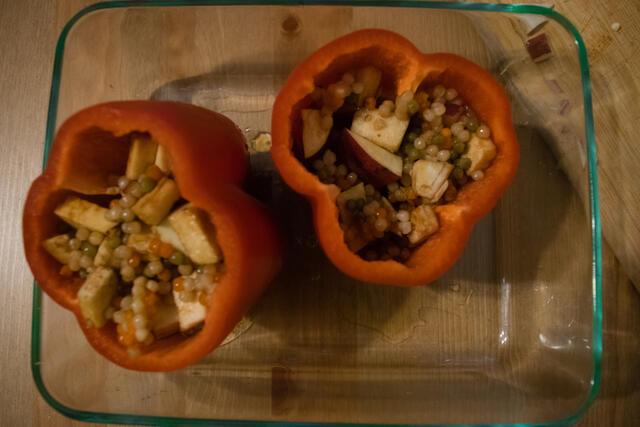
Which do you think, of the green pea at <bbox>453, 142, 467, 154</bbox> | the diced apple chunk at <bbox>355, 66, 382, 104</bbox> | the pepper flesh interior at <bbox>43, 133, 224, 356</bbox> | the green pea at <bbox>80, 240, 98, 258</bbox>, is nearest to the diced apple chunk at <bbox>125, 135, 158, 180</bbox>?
the pepper flesh interior at <bbox>43, 133, 224, 356</bbox>

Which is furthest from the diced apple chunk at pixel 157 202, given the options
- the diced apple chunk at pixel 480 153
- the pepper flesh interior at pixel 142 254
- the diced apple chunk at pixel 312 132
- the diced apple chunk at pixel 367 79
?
the diced apple chunk at pixel 480 153

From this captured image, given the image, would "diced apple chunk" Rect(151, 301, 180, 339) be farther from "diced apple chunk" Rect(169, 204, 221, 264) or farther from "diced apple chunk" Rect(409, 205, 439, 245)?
"diced apple chunk" Rect(409, 205, 439, 245)

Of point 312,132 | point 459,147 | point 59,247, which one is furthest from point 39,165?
point 459,147

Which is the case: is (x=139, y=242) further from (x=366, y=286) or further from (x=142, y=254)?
(x=366, y=286)

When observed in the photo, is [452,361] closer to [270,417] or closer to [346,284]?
[346,284]

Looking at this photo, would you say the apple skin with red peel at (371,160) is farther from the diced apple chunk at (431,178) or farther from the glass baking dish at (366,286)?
the glass baking dish at (366,286)
